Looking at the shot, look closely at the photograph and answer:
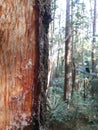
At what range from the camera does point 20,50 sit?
65 cm

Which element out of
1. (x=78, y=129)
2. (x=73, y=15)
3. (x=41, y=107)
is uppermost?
(x=73, y=15)

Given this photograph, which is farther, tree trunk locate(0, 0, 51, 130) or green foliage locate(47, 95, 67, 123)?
green foliage locate(47, 95, 67, 123)

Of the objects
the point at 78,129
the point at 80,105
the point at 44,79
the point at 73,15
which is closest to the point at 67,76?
the point at 80,105

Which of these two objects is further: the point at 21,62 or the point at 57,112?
the point at 57,112

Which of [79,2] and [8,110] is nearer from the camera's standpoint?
[8,110]

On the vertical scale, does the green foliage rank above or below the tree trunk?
below

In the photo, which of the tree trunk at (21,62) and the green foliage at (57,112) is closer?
the tree trunk at (21,62)

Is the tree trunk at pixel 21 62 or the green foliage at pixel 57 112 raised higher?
the tree trunk at pixel 21 62

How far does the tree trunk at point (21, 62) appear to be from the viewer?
0.63 meters

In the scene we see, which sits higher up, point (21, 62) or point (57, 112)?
point (21, 62)

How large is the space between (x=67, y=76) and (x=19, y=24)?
7.67 m

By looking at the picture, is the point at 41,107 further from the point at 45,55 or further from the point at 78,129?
the point at 78,129

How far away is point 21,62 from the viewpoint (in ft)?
2.16

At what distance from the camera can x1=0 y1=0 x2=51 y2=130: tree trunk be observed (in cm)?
63
